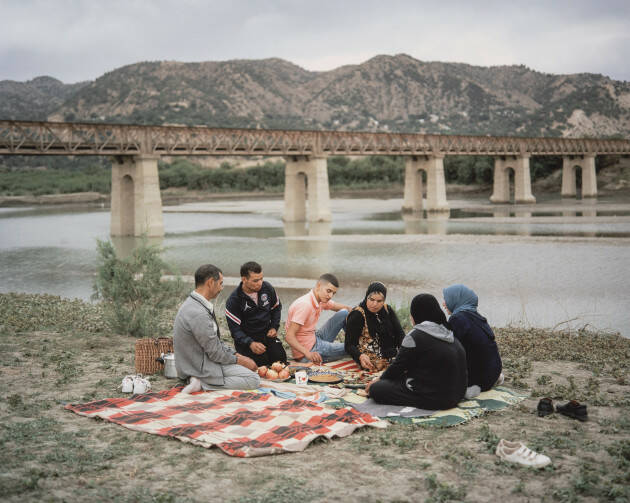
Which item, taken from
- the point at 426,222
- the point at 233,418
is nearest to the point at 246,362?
the point at 233,418

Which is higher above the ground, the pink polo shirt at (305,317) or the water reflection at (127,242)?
the pink polo shirt at (305,317)

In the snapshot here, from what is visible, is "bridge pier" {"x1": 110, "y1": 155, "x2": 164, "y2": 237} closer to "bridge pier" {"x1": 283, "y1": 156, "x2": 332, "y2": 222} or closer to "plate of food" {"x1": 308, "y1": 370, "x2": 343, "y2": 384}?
"bridge pier" {"x1": 283, "y1": 156, "x2": 332, "y2": 222}

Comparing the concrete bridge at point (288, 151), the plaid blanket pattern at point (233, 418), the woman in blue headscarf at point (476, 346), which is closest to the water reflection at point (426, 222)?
the concrete bridge at point (288, 151)

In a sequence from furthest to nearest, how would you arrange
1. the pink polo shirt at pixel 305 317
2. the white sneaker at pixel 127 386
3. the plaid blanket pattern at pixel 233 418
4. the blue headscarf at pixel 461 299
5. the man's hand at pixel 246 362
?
the pink polo shirt at pixel 305 317 < the man's hand at pixel 246 362 < the white sneaker at pixel 127 386 < the blue headscarf at pixel 461 299 < the plaid blanket pattern at pixel 233 418

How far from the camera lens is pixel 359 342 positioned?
8.55 m

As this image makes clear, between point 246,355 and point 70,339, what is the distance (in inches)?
139

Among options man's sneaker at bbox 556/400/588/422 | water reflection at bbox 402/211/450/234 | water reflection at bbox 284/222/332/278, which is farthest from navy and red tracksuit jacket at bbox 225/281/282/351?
water reflection at bbox 402/211/450/234

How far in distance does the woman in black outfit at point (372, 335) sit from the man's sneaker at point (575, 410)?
2.59m

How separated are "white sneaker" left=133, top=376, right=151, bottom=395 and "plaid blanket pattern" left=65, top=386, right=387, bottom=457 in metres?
0.16

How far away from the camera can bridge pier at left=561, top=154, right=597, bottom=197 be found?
73188 millimetres

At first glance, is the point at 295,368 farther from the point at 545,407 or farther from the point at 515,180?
the point at 515,180

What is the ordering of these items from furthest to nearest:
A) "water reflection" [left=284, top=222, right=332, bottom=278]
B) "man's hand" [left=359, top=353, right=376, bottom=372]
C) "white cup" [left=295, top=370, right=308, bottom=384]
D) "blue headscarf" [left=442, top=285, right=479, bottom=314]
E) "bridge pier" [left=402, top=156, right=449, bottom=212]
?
"bridge pier" [left=402, top=156, right=449, bottom=212]
"water reflection" [left=284, top=222, right=332, bottom=278]
"man's hand" [left=359, top=353, right=376, bottom=372]
"white cup" [left=295, top=370, right=308, bottom=384]
"blue headscarf" [left=442, top=285, right=479, bottom=314]

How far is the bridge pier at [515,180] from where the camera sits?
6762cm

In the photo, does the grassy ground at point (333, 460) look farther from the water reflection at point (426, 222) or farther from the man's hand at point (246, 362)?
the water reflection at point (426, 222)
